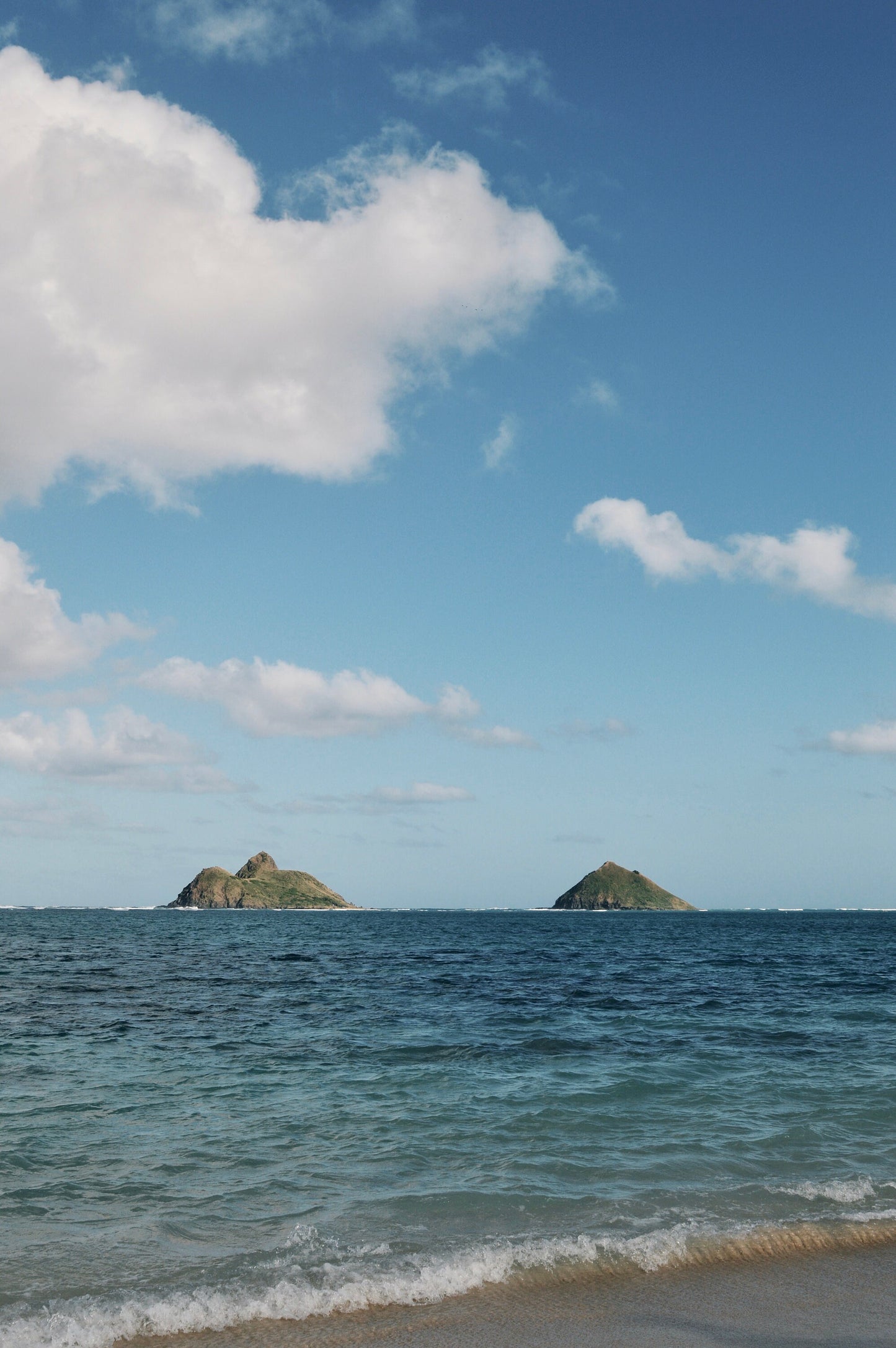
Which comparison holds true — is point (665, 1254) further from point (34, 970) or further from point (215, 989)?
point (34, 970)

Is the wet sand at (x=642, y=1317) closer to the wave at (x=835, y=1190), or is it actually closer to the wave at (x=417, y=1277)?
the wave at (x=417, y=1277)

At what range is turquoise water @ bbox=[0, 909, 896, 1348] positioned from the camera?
32.1 ft

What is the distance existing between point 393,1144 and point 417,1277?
545 cm

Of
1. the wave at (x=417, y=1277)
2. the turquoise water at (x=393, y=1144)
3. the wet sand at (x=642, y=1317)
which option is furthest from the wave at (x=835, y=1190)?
the wet sand at (x=642, y=1317)

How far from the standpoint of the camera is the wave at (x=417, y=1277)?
8.48 m

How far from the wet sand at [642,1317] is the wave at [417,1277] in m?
0.17

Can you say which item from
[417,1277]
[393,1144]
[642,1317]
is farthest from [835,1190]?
[393,1144]

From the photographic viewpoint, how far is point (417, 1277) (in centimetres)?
957

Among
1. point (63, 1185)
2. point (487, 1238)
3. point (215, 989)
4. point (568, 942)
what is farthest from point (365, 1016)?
point (568, 942)

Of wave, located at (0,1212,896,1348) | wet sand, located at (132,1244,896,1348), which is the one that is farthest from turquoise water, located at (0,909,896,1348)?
wet sand, located at (132,1244,896,1348)

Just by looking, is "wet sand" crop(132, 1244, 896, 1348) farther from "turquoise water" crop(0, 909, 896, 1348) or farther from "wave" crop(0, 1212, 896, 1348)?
"turquoise water" crop(0, 909, 896, 1348)

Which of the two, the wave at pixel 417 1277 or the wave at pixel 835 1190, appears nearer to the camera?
the wave at pixel 417 1277

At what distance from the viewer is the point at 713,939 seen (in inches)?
4380

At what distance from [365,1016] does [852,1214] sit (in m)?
21.3
